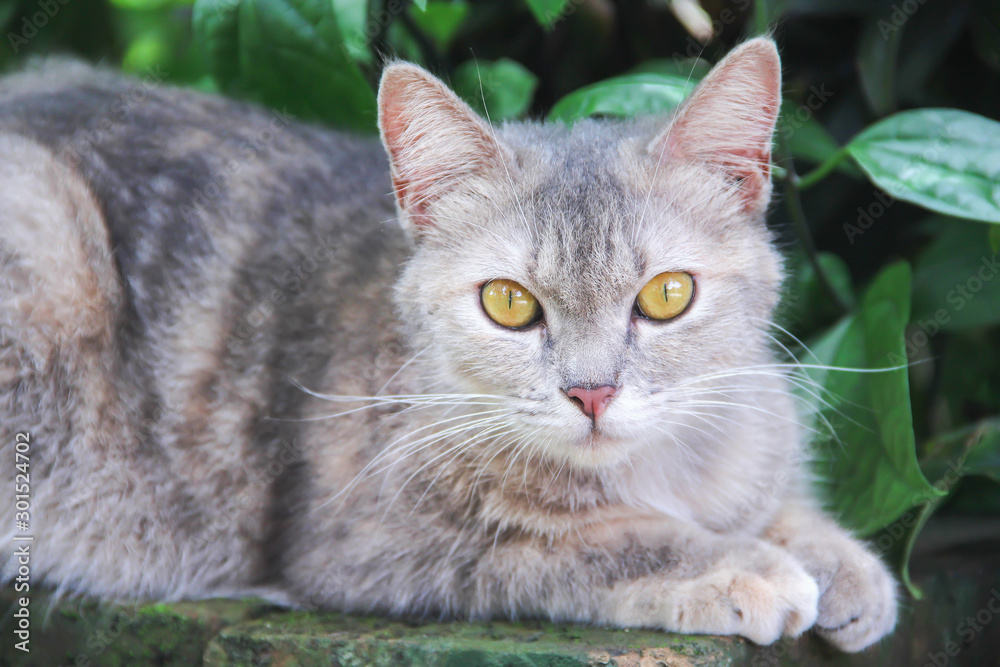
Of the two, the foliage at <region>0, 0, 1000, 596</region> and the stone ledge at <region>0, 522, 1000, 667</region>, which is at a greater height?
the foliage at <region>0, 0, 1000, 596</region>

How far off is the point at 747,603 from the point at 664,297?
0.57 m

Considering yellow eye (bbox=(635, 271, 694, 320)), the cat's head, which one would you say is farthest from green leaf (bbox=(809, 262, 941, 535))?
yellow eye (bbox=(635, 271, 694, 320))

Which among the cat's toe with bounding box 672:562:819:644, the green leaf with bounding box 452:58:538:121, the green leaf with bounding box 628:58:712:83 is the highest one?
the green leaf with bounding box 452:58:538:121

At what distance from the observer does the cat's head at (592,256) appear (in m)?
1.53

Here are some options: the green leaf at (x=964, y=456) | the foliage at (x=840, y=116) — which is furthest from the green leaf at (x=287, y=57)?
the green leaf at (x=964, y=456)

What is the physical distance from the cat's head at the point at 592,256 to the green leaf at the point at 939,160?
36 centimetres

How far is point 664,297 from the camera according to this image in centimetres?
159

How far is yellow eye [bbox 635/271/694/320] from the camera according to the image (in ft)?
5.21

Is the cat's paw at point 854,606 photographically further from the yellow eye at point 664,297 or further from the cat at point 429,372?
the yellow eye at point 664,297

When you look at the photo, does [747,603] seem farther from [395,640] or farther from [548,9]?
[548,9]

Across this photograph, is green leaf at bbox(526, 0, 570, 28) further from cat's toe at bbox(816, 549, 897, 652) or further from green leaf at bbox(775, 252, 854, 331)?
cat's toe at bbox(816, 549, 897, 652)

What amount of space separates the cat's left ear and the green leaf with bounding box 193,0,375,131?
89cm

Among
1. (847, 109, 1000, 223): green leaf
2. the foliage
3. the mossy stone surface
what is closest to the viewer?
the mossy stone surface

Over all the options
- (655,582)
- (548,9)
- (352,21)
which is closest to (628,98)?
(548,9)
